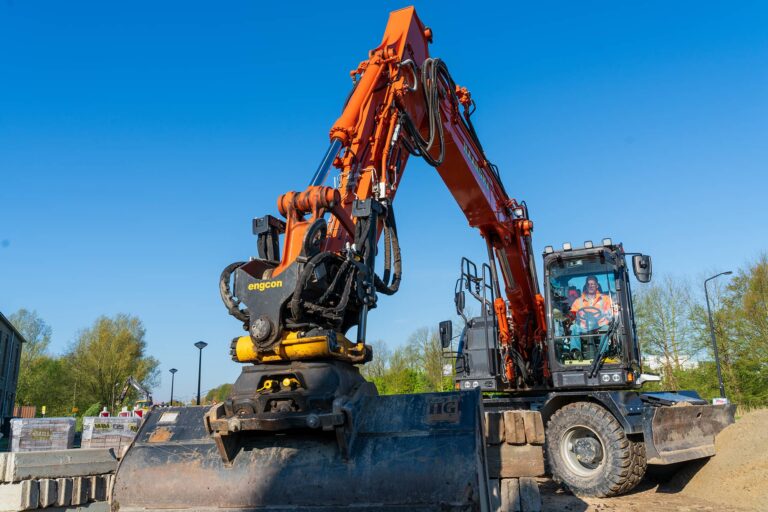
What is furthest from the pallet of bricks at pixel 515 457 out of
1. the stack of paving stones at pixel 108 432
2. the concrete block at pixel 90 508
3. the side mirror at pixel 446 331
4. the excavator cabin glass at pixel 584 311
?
the stack of paving stones at pixel 108 432

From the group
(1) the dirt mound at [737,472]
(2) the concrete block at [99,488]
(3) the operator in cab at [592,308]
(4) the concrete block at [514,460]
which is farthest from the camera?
(3) the operator in cab at [592,308]

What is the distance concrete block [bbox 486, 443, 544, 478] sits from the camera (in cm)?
514

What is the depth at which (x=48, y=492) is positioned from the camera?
18.3ft

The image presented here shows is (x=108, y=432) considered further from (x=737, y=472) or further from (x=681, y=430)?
(x=737, y=472)

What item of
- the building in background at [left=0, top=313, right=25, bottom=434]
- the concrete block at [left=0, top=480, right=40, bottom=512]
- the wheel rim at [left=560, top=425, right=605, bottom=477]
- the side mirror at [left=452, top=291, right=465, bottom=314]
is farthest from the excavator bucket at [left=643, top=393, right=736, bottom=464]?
the building in background at [left=0, top=313, right=25, bottom=434]

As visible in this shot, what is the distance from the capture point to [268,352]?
175 inches

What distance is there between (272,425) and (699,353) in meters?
29.9

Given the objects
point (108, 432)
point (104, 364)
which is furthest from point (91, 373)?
point (108, 432)

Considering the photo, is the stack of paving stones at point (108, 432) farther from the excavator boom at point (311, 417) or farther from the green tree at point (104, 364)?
the green tree at point (104, 364)

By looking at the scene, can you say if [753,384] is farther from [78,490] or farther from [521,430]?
[78,490]

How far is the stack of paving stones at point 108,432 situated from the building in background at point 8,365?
33.0 metres

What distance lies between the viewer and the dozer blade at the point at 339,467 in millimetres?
3979

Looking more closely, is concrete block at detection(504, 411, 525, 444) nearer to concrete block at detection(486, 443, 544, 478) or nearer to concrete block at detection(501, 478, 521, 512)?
concrete block at detection(486, 443, 544, 478)

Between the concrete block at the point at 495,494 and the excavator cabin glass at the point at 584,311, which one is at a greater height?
the excavator cabin glass at the point at 584,311
